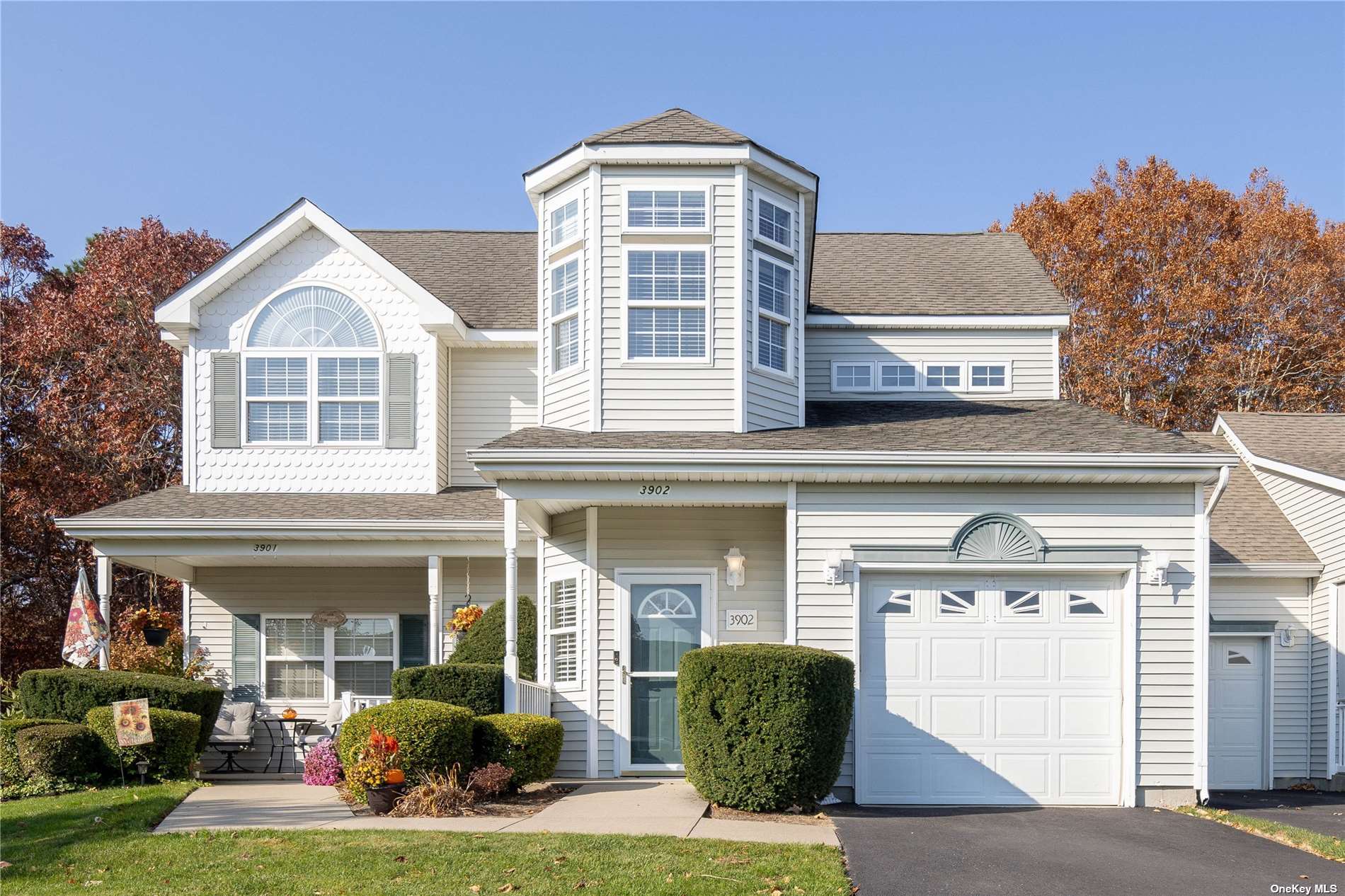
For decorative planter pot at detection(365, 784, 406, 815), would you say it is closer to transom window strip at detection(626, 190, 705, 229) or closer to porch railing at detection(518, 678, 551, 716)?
porch railing at detection(518, 678, 551, 716)

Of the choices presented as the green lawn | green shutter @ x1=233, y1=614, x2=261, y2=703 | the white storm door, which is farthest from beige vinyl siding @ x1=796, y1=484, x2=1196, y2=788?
green shutter @ x1=233, y1=614, x2=261, y2=703

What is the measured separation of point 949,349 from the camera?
16594 millimetres

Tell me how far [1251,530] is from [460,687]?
10067 millimetres

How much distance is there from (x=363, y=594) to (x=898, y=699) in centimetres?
751

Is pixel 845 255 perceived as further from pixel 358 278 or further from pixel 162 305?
pixel 162 305

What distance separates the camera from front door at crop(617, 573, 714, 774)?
13242 mm

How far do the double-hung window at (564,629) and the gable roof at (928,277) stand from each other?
5.12m

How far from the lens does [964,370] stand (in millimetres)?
16562

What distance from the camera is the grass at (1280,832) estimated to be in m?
9.82

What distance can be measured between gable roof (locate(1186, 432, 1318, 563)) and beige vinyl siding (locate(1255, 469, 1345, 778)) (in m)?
0.22

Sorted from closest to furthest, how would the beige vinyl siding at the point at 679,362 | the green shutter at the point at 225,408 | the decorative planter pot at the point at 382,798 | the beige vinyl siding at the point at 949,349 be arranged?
the decorative planter pot at the point at 382,798 → the beige vinyl siding at the point at 679,362 → the green shutter at the point at 225,408 → the beige vinyl siding at the point at 949,349

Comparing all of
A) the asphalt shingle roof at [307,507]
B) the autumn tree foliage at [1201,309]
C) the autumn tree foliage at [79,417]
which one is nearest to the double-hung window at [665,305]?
the asphalt shingle roof at [307,507]

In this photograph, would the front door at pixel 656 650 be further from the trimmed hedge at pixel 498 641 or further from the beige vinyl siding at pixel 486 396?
the beige vinyl siding at pixel 486 396

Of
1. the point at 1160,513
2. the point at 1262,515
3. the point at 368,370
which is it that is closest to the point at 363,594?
the point at 368,370
